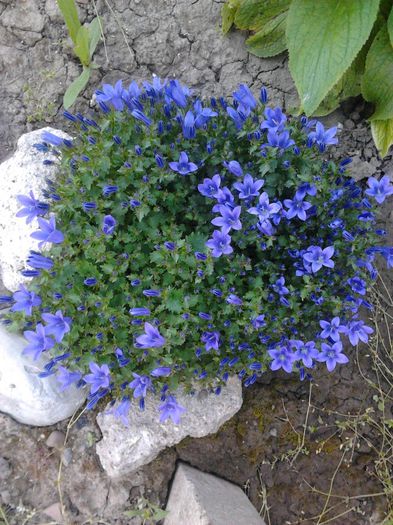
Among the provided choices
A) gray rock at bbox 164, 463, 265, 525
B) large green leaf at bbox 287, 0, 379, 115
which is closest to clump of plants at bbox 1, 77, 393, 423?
large green leaf at bbox 287, 0, 379, 115

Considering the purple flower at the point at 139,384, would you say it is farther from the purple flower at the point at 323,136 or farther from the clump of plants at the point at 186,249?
the purple flower at the point at 323,136

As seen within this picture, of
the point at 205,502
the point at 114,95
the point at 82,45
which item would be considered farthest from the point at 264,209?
the point at 82,45

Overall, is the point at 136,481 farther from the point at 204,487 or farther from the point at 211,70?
the point at 211,70

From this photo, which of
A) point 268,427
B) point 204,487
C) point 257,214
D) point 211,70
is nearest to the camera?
point 257,214

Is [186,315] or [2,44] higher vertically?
[2,44]

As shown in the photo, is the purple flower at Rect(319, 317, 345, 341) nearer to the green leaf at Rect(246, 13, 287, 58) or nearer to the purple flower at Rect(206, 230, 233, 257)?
the purple flower at Rect(206, 230, 233, 257)

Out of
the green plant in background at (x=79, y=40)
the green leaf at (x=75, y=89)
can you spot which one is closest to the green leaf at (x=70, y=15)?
the green plant in background at (x=79, y=40)

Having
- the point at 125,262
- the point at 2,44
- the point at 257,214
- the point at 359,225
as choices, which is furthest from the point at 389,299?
Answer: the point at 2,44
